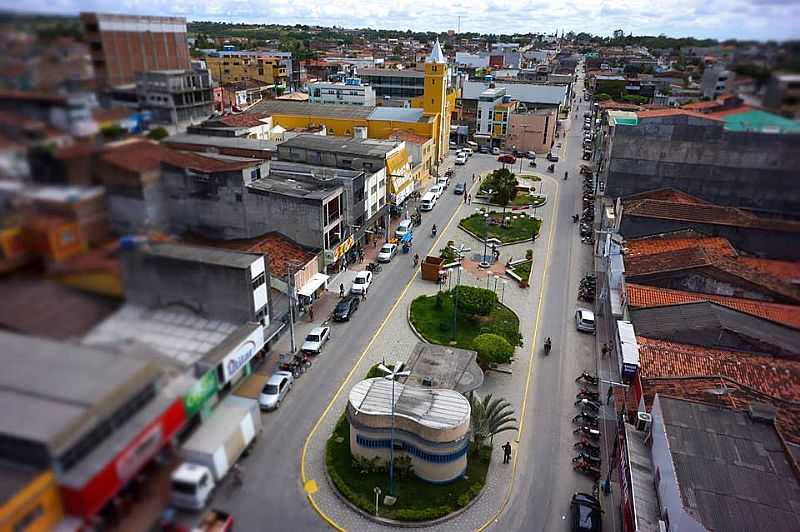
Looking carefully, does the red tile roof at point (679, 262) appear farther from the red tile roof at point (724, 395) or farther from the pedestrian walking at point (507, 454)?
the pedestrian walking at point (507, 454)

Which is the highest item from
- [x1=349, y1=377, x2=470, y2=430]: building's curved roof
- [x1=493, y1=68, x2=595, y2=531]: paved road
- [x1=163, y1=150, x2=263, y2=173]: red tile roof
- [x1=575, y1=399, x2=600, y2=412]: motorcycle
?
Result: [x1=163, y1=150, x2=263, y2=173]: red tile roof

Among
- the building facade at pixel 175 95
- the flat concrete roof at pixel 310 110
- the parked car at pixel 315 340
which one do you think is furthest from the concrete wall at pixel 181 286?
the flat concrete roof at pixel 310 110

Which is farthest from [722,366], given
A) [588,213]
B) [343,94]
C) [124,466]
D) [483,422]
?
[343,94]

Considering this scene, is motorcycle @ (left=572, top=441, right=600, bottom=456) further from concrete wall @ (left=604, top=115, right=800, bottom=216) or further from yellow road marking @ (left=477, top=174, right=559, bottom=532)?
concrete wall @ (left=604, top=115, right=800, bottom=216)

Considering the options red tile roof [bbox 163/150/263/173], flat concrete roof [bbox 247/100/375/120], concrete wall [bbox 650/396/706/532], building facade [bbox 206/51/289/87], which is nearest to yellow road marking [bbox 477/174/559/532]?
concrete wall [bbox 650/396/706/532]

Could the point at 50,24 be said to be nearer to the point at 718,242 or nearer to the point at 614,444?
the point at 614,444
